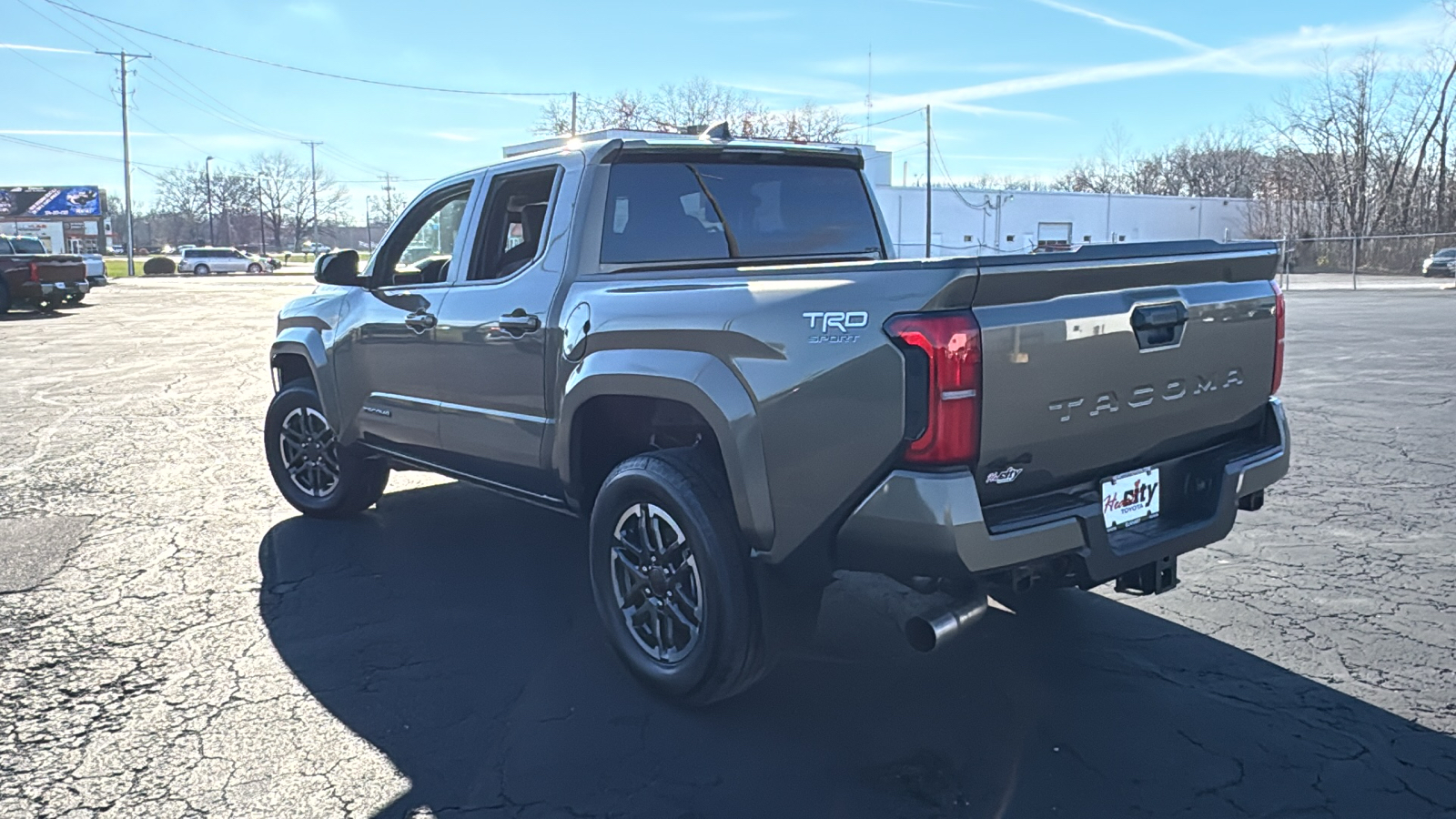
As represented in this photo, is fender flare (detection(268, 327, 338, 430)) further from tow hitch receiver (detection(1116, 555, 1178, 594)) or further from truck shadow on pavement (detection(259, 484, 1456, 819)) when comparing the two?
tow hitch receiver (detection(1116, 555, 1178, 594))

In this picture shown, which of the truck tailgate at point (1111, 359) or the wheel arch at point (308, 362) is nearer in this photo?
the truck tailgate at point (1111, 359)

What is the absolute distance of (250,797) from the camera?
10.2 ft

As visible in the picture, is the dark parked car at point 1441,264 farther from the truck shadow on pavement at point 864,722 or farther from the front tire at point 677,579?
the front tire at point 677,579

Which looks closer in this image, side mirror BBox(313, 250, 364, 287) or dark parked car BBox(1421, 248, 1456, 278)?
side mirror BBox(313, 250, 364, 287)

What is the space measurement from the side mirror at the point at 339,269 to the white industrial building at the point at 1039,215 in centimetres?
4645

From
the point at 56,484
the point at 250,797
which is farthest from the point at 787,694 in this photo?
the point at 56,484

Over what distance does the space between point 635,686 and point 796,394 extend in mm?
1394

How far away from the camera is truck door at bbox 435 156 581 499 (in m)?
4.28

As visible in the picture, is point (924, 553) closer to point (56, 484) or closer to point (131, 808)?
point (131, 808)

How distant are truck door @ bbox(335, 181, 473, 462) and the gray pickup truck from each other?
0.03 metres

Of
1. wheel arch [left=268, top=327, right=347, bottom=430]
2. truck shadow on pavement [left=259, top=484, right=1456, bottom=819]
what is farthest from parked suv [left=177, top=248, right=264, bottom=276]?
truck shadow on pavement [left=259, top=484, right=1456, bottom=819]

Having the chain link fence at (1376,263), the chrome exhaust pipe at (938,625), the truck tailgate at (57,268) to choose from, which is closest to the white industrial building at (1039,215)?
the chain link fence at (1376,263)

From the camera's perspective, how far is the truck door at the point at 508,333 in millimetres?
4281

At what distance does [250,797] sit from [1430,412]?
9.43m
